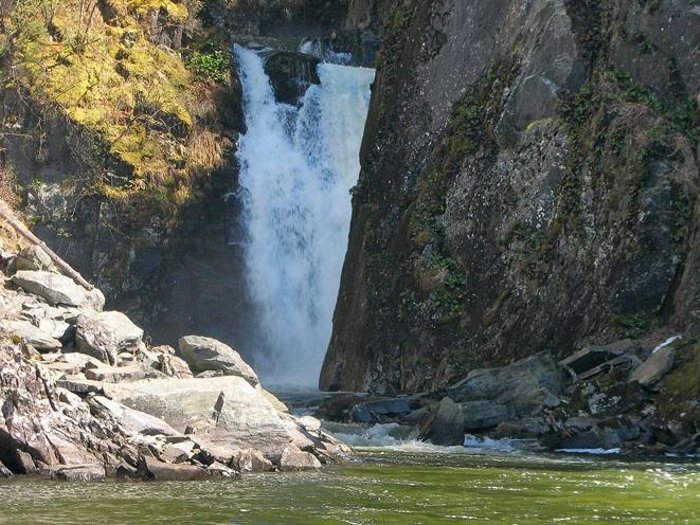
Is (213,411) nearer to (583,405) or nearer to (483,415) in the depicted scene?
(483,415)

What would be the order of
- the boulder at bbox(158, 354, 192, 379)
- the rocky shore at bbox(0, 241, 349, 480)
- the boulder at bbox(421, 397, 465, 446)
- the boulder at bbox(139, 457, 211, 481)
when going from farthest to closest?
the boulder at bbox(421, 397, 465, 446) → the boulder at bbox(158, 354, 192, 379) → the rocky shore at bbox(0, 241, 349, 480) → the boulder at bbox(139, 457, 211, 481)

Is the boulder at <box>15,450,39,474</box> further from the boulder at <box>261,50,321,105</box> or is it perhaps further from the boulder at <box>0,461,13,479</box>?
the boulder at <box>261,50,321,105</box>

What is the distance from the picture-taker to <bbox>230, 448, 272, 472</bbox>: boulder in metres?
14.6

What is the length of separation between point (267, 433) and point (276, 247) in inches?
835

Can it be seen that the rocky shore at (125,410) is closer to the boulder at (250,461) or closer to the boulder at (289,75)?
the boulder at (250,461)

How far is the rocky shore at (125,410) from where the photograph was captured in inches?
531

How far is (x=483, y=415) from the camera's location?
20641 millimetres

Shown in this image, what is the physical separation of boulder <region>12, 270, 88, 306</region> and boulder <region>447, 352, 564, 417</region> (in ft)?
25.1

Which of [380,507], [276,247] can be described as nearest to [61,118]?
[276,247]

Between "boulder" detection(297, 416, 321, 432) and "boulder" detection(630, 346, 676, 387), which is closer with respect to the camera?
"boulder" detection(297, 416, 321, 432)

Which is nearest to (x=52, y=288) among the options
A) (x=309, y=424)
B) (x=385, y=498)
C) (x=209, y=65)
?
(x=309, y=424)

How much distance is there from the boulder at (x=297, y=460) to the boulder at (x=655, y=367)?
6954 millimetres

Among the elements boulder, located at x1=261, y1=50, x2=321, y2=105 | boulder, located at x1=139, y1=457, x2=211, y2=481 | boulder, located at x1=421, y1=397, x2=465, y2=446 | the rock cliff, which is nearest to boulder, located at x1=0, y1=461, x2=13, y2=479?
boulder, located at x1=139, y1=457, x2=211, y2=481

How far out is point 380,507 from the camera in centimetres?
1144
